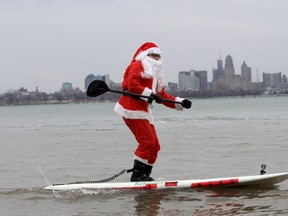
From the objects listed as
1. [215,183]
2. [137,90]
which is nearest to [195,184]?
[215,183]

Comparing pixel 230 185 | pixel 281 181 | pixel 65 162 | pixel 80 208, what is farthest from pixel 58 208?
pixel 65 162

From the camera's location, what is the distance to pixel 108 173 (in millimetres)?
10336

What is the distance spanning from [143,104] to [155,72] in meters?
0.47

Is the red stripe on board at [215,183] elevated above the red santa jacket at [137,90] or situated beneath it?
situated beneath

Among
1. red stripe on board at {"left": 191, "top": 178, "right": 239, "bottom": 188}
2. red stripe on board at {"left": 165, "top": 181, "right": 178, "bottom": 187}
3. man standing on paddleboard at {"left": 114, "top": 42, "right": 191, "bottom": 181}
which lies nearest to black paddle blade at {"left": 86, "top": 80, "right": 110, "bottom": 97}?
man standing on paddleboard at {"left": 114, "top": 42, "right": 191, "bottom": 181}

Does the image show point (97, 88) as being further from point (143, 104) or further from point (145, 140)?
point (145, 140)

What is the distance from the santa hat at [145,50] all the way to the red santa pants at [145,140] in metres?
0.83

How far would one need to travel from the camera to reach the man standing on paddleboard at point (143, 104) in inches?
312

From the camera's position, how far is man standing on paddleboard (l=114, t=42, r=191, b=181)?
793 centimetres

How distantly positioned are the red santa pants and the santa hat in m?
0.83

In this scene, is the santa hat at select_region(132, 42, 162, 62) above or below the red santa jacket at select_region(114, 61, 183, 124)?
above

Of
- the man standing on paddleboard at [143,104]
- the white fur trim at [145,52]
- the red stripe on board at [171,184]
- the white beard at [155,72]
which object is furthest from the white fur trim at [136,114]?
the red stripe on board at [171,184]

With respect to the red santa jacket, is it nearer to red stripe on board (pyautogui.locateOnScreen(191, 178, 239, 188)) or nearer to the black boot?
the black boot

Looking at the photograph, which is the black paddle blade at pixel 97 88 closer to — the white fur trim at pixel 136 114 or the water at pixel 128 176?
the white fur trim at pixel 136 114
